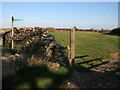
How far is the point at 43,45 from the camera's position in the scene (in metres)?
8.12

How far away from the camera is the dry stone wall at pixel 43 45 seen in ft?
24.3

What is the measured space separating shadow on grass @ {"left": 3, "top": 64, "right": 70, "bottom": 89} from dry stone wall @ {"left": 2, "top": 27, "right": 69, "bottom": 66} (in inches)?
55.8

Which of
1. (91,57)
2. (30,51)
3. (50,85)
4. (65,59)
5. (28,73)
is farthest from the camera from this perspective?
(91,57)

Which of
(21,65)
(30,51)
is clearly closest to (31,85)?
(21,65)

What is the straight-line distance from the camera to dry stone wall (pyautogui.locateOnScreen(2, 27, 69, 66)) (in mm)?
7414

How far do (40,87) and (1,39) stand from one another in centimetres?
947

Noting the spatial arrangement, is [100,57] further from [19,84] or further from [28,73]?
[19,84]

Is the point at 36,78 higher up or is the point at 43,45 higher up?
the point at 43,45

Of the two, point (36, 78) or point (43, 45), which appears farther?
point (43, 45)

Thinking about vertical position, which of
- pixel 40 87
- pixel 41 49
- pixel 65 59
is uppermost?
pixel 41 49

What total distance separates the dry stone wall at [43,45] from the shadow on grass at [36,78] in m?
1.42

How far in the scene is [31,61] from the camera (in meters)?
5.88

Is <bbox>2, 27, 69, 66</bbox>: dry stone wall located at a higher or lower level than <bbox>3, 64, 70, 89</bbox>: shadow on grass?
higher

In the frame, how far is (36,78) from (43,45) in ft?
11.4
